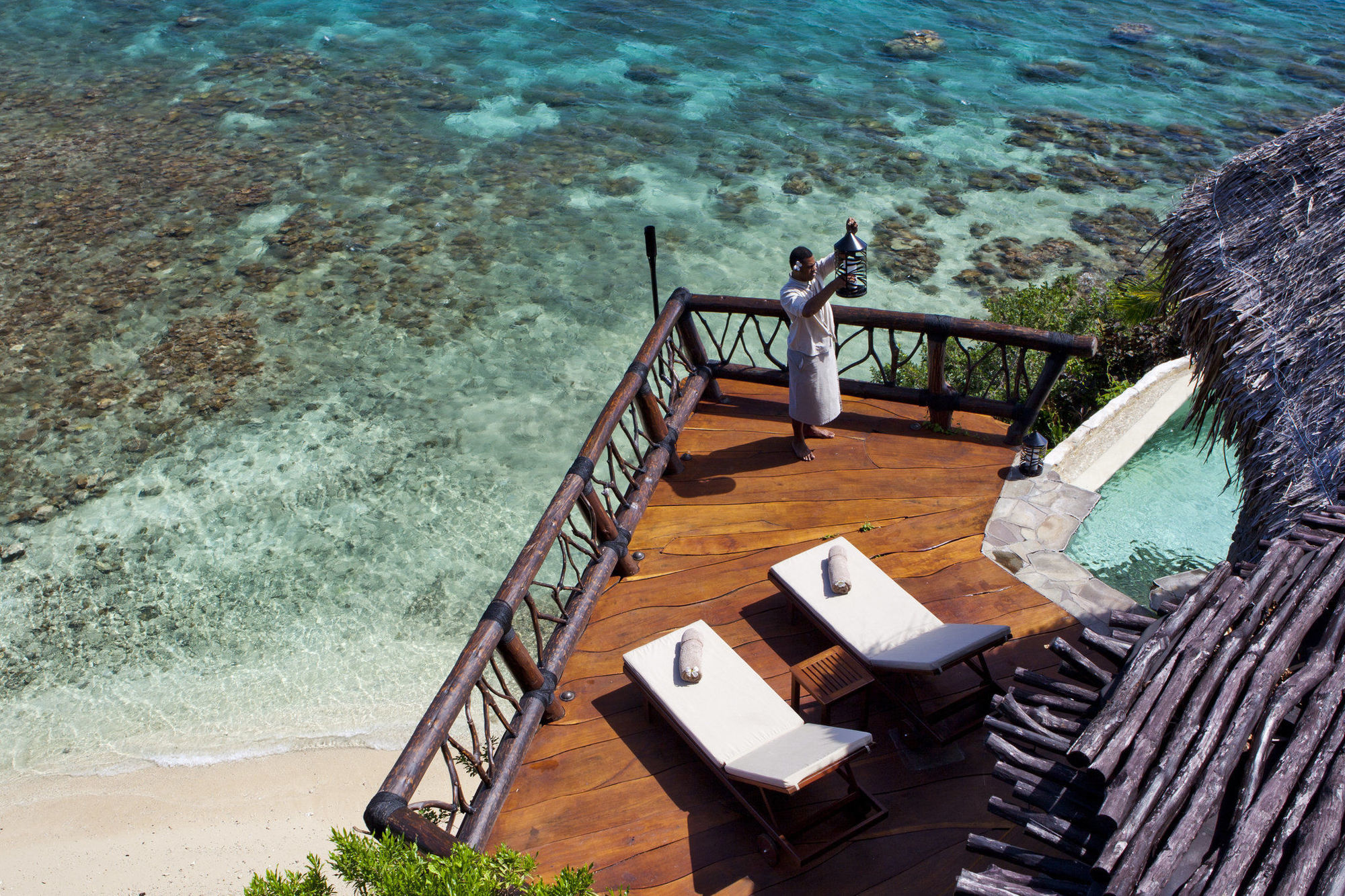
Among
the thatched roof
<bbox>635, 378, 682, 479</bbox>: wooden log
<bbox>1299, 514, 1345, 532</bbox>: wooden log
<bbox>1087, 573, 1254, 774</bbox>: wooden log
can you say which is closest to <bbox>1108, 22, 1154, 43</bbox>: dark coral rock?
the thatched roof

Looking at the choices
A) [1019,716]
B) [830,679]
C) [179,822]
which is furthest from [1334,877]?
[179,822]

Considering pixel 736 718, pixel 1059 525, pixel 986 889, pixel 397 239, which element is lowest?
pixel 397 239

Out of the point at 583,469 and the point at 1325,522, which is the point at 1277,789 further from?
the point at 583,469

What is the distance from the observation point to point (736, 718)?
18.4ft

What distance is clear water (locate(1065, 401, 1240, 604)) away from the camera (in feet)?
30.6

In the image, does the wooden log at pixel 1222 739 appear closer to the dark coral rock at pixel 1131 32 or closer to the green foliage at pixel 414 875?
the green foliage at pixel 414 875

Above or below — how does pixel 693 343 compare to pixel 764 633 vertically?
above

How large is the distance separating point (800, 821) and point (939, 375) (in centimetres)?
440

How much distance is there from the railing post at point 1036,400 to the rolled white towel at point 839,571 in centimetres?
248

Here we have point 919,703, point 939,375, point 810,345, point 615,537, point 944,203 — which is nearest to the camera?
point 919,703

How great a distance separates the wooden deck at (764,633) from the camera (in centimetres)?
532

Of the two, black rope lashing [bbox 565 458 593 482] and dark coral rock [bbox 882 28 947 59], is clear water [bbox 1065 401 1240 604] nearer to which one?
black rope lashing [bbox 565 458 593 482]

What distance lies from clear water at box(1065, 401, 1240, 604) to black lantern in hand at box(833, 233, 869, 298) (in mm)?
4089

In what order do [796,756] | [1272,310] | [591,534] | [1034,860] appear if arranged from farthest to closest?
[591,534]
[1272,310]
[796,756]
[1034,860]
